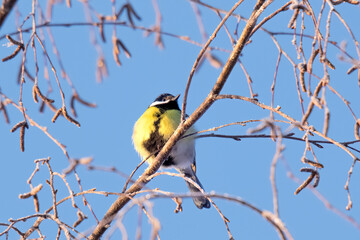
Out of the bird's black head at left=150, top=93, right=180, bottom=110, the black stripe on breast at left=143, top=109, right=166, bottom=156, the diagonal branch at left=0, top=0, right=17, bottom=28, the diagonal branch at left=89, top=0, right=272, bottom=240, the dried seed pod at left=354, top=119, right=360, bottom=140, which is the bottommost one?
the dried seed pod at left=354, top=119, right=360, bottom=140

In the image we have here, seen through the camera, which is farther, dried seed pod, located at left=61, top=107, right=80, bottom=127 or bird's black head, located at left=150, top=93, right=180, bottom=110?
bird's black head, located at left=150, top=93, right=180, bottom=110

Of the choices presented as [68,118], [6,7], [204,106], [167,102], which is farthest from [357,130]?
[167,102]

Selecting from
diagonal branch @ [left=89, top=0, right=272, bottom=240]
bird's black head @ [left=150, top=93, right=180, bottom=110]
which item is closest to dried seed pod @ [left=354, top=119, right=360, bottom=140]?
diagonal branch @ [left=89, top=0, right=272, bottom=240]

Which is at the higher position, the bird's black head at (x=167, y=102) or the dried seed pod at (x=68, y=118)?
the bird's black head at (x=167, y=102)

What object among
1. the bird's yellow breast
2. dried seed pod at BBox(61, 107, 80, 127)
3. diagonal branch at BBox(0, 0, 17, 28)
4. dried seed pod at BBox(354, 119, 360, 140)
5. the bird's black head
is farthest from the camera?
the bird's black head

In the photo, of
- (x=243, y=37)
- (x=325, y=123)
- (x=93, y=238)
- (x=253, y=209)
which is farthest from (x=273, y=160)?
(x=93, y=238)

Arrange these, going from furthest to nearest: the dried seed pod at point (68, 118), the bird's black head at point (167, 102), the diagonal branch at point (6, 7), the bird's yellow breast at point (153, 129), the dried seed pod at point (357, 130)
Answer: the bird's black head at point (167, 102) < the bird's yellow breast at point (153, 129) < the dried seed pod at point (68, 118) < the dried seed pod at point (357, 130) < the diagonal branch at point (6, 7)

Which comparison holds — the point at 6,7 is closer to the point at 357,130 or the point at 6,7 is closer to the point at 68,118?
the point at 68,118

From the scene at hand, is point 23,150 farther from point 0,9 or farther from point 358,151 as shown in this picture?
point 358,151

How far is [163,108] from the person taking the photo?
498cm

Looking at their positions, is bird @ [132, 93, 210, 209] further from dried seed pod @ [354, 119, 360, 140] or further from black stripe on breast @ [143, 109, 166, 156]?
dried seed pod @ [354, 119, 360, 140]

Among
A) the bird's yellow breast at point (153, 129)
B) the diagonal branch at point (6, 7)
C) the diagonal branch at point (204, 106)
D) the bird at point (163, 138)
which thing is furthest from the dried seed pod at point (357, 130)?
the bird's yellow breast at point (153, 129)

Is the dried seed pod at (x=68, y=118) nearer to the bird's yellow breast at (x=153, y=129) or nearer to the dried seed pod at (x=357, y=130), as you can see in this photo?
the dried seed pod at (x=357, y=130)

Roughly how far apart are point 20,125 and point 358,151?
134 cm
